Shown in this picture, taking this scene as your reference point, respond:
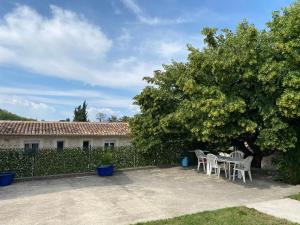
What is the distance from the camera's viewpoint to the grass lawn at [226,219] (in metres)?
7.29

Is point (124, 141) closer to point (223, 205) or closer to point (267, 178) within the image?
point (267, 178)

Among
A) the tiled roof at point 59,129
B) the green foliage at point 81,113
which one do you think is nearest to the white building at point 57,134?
the tiled roof at point 59,129

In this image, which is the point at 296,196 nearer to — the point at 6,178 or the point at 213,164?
the point at 213,164

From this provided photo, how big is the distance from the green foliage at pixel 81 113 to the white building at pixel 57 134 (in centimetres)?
2133

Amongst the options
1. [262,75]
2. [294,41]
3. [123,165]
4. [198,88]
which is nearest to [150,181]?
[123,165]

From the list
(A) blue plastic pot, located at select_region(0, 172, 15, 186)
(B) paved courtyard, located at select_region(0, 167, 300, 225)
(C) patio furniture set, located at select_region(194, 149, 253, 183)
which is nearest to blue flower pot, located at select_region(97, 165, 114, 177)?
(B) paved courtyard, located at select_region(0, 167, 300, 225)

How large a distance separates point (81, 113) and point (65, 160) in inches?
1468

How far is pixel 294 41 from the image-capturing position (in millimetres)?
10930

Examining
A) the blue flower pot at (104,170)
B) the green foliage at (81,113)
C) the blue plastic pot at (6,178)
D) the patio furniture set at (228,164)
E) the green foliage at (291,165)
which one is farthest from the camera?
the green foliage at (81,113)

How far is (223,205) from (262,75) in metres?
5.03

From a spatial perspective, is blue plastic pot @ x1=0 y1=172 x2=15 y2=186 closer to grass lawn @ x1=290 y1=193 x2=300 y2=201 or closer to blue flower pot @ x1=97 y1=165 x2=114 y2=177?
blue flower pot @ x1=97 y1=165 x2=114 y2=177

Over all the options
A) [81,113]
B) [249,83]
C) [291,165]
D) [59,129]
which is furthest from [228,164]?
[81,113]

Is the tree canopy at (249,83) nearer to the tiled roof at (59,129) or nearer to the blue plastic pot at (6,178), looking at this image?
the blue plastic pot at (6,178)

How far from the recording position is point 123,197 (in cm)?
1019
